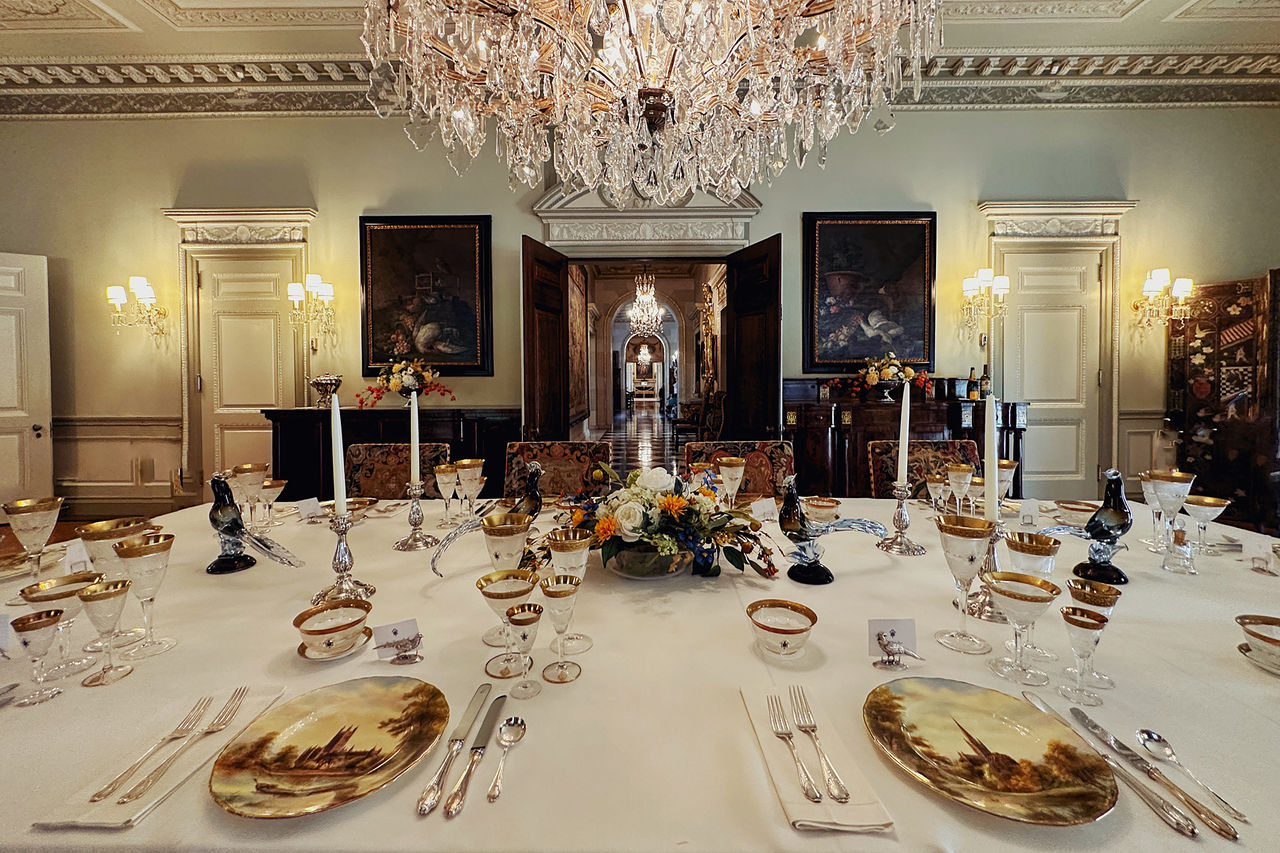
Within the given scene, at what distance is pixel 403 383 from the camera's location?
13.0ft

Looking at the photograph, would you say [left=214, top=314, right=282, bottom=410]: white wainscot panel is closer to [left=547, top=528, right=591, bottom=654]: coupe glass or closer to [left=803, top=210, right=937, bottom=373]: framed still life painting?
[left=547, top=528, right=591, bottom=654]: coupe glass

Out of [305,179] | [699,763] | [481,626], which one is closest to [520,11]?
[481,626]

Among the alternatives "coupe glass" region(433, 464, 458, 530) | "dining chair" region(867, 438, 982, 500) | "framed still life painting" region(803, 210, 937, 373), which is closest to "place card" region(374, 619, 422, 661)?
"coupe glass" region(433, 464, 458, 530)

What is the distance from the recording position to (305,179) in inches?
167

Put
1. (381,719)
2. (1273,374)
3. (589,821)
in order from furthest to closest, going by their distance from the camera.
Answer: (1273,374) → (381,719) → (589,821)

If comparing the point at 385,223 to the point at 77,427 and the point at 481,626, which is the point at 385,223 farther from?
the point at 481,626

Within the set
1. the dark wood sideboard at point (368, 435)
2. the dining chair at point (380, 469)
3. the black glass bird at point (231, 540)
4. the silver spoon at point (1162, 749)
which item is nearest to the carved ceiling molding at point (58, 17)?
the dark wood sideboard at point (368, 435)

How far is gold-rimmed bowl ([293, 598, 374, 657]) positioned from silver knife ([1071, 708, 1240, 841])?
1112mm

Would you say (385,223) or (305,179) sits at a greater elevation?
(305,179)

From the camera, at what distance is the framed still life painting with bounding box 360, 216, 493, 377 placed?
13.8 feet

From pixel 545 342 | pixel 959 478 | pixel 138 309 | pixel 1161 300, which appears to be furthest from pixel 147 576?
pixel 1161 300

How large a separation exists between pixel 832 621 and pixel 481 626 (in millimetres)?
706

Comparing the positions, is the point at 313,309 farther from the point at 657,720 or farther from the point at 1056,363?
the point at 1056,363

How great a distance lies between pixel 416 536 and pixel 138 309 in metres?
4.60
